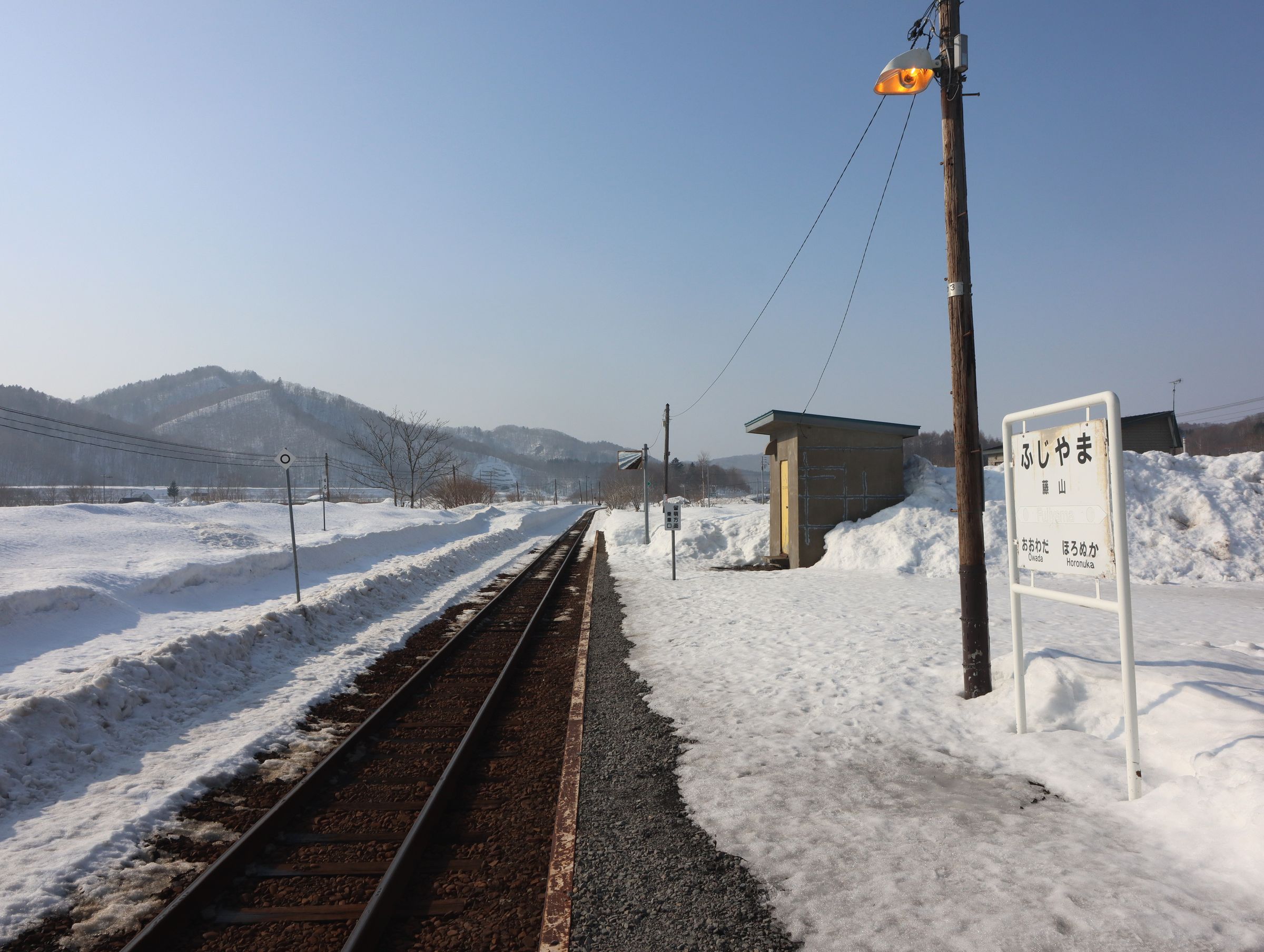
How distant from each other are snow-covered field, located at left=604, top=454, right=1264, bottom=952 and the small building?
716 inches

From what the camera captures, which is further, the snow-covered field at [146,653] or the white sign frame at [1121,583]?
the snow-covered field at [146,653]

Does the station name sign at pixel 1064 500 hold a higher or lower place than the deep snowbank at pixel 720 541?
higher

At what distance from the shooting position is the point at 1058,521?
14.9 ft

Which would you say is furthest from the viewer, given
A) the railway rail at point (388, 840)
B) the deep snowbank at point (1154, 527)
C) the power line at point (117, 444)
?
the power line at point (117, 444)

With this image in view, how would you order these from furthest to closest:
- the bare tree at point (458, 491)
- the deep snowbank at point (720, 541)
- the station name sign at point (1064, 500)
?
1. the bare tree at point (458, 491)
2. the deep snowbank at point (720, 541)
3. the station name sign at point (1064, 500)

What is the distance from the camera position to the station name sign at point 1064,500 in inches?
162

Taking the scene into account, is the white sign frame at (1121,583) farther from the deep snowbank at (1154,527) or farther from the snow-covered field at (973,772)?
the deep snowbank at (1154,527)

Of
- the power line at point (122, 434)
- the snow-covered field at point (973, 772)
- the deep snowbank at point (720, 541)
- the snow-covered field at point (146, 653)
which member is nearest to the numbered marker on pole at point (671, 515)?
the deep snowbank at point (720, 541)

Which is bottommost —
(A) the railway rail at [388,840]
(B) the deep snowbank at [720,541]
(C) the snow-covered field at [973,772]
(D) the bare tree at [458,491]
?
(A) the railway rail at [388,840]

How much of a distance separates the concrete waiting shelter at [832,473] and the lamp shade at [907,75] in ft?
35.6

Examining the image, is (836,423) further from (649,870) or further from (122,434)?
(122,434)

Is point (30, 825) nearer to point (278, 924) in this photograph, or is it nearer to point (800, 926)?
point (278, 924)

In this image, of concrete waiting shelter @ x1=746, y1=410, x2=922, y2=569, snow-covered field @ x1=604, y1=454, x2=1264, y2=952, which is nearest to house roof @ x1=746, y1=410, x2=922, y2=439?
concrete waiting shelter @ x1=746, y1=410, x2=922, y2=569

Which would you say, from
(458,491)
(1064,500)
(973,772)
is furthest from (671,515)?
(458,491)
